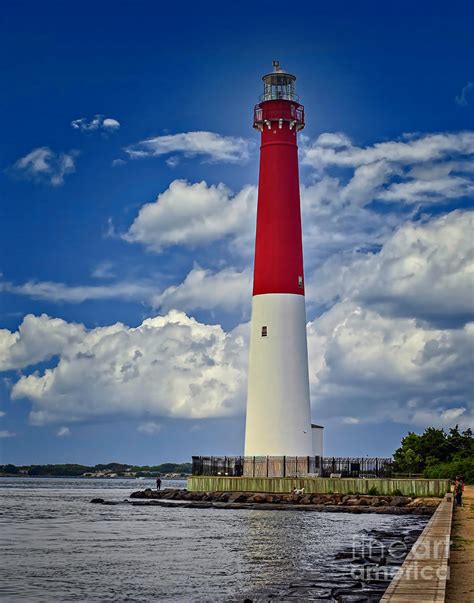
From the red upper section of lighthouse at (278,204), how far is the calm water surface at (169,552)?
33.2 feet

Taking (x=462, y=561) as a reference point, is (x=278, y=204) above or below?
above

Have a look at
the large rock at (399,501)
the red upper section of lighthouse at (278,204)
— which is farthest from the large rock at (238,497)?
the red upper section of lighthouse at (278,204)

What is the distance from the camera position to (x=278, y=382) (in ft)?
128

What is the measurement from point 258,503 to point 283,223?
1204cm

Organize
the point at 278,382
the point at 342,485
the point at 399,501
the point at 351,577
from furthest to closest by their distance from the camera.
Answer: the point at 342,485, the point at 278,382, the point at 399,501, the point at 351,577

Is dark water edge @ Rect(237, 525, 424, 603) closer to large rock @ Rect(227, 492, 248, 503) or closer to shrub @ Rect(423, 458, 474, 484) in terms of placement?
large rock @ Rect(227, 492, 248, 503)

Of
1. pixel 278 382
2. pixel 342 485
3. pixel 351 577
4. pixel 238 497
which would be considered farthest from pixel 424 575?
pixel 342 485

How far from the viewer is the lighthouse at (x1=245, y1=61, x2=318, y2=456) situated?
3900 cm

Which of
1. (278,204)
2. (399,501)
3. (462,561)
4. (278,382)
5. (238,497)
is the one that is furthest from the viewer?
(278,204)

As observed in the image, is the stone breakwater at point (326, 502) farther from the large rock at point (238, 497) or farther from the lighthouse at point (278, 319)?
the lighthouse at point (278, 319)

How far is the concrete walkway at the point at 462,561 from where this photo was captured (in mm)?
13016

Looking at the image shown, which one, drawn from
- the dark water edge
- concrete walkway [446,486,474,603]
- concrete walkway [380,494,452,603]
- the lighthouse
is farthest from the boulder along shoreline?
concrete walkway [380,494,452,603]

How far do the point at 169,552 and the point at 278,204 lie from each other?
65.4 feet

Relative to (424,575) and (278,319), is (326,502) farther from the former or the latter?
(424,575)
